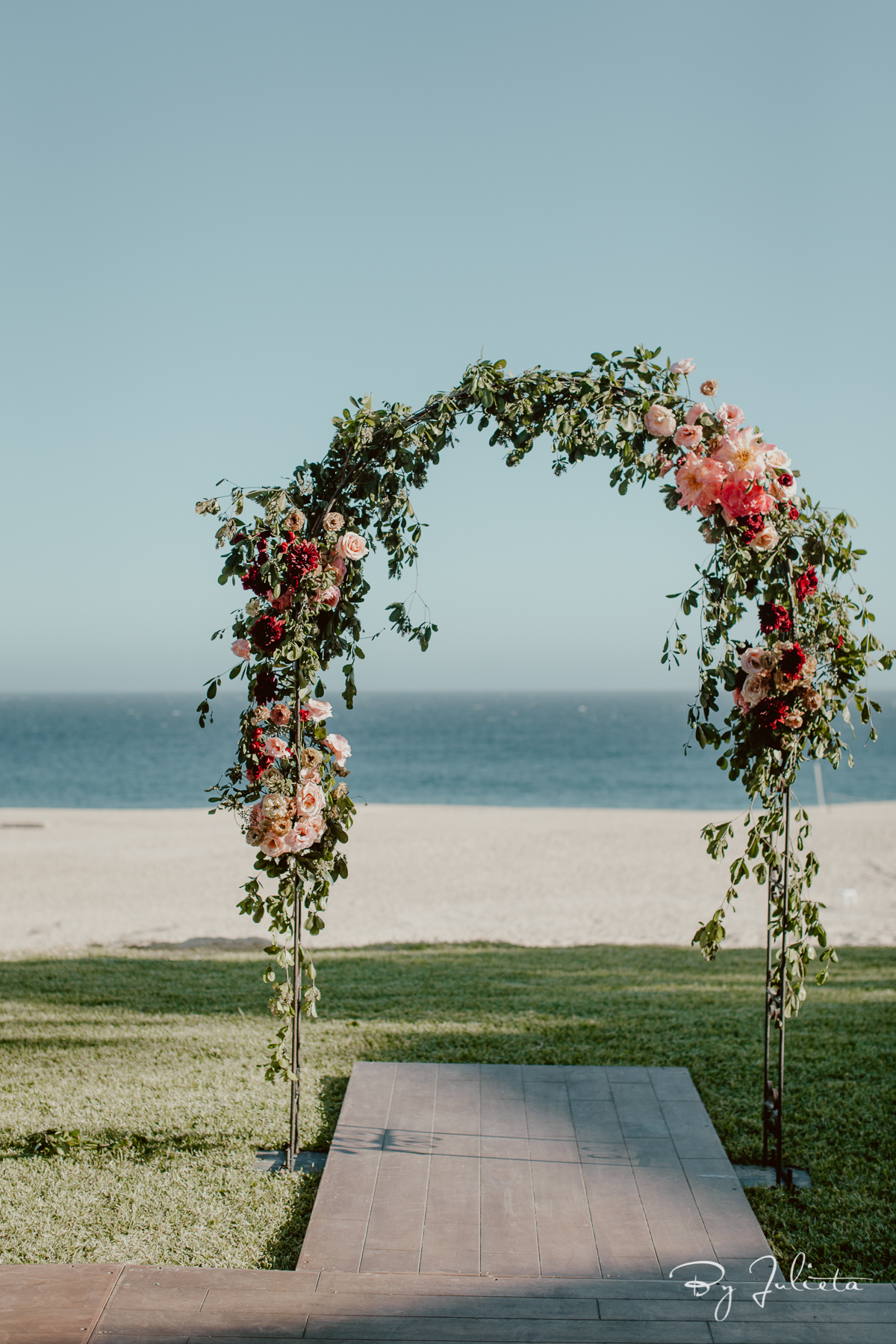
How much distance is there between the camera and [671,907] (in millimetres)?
11711

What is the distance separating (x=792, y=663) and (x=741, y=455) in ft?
2.54

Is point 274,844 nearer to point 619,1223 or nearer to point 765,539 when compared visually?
point 619,1223

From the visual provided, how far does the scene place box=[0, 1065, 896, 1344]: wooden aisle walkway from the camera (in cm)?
248

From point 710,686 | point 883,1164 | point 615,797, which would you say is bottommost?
point 615,797

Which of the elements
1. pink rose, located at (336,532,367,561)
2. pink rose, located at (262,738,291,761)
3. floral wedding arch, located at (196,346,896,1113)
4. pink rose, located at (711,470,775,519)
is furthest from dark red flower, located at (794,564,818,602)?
pink rose, located at (262,738,291,761)

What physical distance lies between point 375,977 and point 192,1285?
4236mm

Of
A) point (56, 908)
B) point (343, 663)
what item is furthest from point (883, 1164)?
point (56, 908)

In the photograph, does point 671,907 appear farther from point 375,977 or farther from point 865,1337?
point 865,1337

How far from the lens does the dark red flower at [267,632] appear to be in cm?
326

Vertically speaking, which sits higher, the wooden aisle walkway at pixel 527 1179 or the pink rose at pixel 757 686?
the pink rose at pixel 757 686

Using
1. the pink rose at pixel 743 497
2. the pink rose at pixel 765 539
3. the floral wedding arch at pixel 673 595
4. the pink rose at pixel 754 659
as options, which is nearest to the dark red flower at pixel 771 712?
the floral wedding arch at pixel 673 595

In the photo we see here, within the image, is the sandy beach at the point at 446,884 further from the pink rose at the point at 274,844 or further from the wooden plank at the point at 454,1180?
the pink rose at the point at 274,844

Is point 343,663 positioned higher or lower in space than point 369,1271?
higher

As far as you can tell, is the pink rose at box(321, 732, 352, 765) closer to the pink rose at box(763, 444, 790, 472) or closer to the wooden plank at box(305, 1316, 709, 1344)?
the wooden plank at box(305, 1316, 709, 1344)
